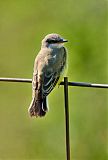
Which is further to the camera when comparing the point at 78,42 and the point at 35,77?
the point at 78,42

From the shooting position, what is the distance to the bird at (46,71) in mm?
3482

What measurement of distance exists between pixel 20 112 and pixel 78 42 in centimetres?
59

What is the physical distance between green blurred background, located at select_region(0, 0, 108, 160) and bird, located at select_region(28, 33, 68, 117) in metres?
0.81

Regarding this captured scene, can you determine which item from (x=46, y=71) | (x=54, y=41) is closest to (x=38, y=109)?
(x=46, y=71)

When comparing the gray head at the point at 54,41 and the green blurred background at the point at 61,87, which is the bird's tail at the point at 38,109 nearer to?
the gray head at the point at 54,41

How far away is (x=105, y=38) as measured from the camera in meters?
5.05

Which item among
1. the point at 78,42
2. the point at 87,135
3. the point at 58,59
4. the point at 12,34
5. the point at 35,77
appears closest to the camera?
the point at 35,77

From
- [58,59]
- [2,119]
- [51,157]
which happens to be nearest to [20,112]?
[2,119]

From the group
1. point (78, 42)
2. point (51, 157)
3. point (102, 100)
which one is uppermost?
point (78, 42)

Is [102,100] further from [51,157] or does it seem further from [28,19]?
[28,19]

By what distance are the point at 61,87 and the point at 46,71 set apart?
130 centimetres

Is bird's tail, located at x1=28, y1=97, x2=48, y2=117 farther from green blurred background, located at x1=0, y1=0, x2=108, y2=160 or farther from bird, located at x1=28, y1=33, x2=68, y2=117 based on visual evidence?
green blurred background, located at x1=0, y1=0, x2=108, y2=160

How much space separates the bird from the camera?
348 centimetres

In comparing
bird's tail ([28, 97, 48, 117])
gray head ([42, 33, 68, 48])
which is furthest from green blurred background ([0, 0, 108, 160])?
bird's tail ([28, 97, 48, 117])
